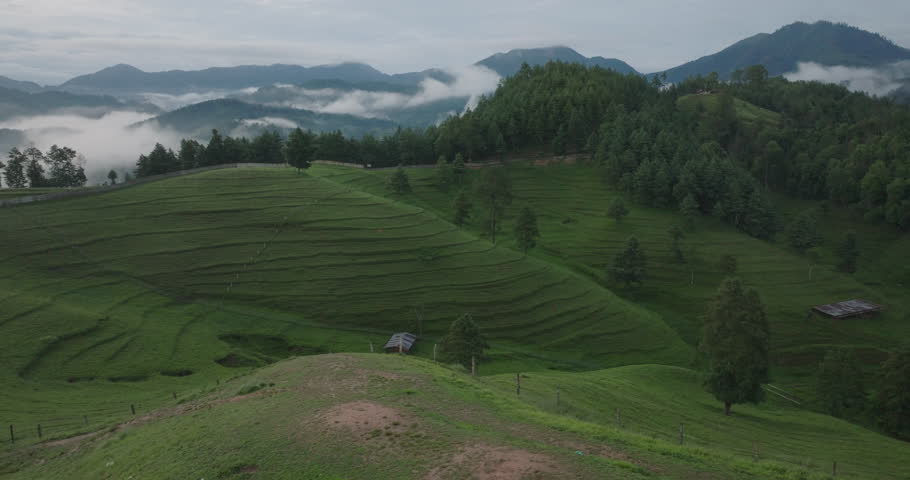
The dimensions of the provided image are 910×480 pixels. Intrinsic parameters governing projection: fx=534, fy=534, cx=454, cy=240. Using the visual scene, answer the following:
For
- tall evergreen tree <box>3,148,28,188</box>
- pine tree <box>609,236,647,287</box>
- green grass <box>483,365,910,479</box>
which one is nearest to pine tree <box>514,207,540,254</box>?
pine tree <box>609,236,647,287</box>

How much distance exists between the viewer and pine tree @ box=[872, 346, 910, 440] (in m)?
47.1

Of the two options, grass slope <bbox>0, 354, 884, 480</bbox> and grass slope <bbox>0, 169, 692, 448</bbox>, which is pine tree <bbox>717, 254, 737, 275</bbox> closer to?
grass slope <bbox>0, 169, 692, 448</bbox>

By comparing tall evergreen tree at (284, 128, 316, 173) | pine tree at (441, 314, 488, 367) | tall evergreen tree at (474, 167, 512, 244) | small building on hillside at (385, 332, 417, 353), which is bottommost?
small building on hillside at (385, 332, 417, 353)

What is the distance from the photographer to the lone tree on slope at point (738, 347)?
1679 inches

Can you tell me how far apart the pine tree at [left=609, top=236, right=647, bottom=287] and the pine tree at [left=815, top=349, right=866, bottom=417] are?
93.0 ft

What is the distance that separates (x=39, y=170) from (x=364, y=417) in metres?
115

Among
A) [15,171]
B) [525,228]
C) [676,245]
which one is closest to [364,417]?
[525,228]

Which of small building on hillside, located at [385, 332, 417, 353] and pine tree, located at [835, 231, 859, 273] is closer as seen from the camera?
small building on hillside, located at [385, 332, 417, 353]

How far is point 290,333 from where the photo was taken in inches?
2287

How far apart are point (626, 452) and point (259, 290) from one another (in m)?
53.2

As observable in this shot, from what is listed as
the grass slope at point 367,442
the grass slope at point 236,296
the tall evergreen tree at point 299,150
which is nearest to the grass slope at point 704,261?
the tall evergreen tree at point 299,150

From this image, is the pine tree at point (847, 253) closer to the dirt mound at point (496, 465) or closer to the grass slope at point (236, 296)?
the grass slope at point (236, 296)

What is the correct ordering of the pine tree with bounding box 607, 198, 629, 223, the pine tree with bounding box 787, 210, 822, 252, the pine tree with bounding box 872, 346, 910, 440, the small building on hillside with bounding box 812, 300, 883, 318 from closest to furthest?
the pine tree with bounding box 872, 346, 910, 440 < the small building on hillside with bounding box 812, 300, 883, 318 < the pine tree with bounding box 787, 210, 822, 252 < the pine tree with bounding box 607, 198, 629, 223

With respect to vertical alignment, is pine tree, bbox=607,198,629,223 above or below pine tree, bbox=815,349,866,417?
above
